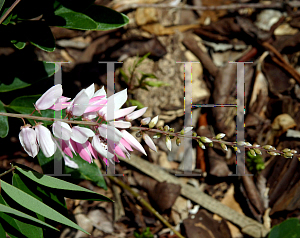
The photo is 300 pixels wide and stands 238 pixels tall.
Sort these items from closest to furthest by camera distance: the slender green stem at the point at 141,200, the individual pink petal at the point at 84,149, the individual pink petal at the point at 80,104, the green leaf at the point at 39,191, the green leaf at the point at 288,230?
the individual pink petal at the point at 80,104 < the individual pink petal at the point at 84,149 < the green leaf at the point at 39,191 < the green leaf at the point at 288,230 < the slender green stem at the point at 141,200

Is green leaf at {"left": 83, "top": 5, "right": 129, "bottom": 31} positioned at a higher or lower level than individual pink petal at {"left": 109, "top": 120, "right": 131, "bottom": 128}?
higher

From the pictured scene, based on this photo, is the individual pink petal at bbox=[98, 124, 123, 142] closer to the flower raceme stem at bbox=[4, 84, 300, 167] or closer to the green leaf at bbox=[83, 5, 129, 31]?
the flower raceme stem at bbox=[4, 84, 300, 167]

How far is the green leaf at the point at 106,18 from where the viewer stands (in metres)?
1.41

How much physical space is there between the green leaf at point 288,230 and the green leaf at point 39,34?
1.67 metres

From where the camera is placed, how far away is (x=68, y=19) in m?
1.32

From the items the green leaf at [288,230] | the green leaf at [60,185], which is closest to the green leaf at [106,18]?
the green leaf at [60,185]

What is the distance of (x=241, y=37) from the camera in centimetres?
245

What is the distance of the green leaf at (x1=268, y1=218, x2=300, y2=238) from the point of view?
5.67 ft

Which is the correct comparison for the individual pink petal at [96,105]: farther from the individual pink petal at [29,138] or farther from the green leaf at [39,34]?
the green leaf at [39,34]

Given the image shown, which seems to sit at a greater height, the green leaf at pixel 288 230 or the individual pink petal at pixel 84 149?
the individual pink petal at pixel 84 149

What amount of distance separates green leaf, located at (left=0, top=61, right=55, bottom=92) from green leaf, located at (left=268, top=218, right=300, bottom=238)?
5.40 feet

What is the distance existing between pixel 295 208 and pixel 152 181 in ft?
3.38

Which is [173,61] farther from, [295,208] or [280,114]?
[295,208]

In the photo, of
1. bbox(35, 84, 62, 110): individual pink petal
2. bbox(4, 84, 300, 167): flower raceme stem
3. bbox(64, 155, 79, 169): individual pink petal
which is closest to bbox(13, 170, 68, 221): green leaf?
bbox(64, 155, 79, 169): individual pink petal
